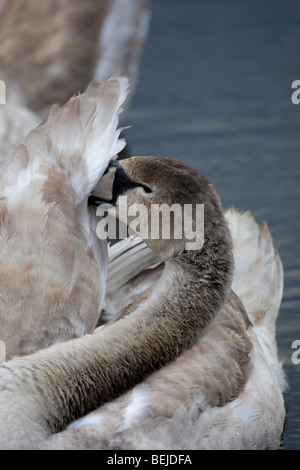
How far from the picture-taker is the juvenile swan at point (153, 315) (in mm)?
3176

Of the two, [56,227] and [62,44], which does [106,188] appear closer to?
[56,227]

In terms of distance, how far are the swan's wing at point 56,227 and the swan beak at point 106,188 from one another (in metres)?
0.03

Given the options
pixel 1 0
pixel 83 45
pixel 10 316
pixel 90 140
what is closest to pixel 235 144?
pixel 83 45

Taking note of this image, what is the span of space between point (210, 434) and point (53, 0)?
3492 mm

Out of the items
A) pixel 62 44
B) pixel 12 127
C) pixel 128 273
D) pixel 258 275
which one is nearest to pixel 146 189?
pixel 128 273

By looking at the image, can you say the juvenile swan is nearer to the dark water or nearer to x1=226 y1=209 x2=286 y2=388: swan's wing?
x1=226 y1=209 x2=286 y2=388: swan's wing

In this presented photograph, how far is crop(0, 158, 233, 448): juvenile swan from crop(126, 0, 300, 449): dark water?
1094mm

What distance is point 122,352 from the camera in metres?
3.27

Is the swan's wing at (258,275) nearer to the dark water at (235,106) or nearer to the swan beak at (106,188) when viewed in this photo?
the dark water at (235,106)

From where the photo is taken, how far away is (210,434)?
3229mm

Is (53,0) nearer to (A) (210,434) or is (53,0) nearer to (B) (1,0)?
(B) (1,0)

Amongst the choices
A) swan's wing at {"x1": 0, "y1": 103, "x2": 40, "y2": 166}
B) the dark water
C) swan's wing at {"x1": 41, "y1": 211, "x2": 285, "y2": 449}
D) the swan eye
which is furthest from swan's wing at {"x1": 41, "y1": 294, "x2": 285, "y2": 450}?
swan's wing at {"x1": 0, "y1": 103, "x2": 40, "y2": 166}

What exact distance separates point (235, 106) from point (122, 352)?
3.51 m

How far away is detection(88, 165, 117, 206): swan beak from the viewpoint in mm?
3426
